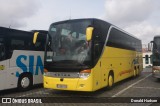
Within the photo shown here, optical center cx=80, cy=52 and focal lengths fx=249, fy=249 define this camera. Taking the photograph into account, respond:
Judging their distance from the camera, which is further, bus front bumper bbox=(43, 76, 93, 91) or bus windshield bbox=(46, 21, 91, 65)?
bus windshield bbox=(46, 21, 91, 65)

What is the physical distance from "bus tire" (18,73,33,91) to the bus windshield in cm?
259

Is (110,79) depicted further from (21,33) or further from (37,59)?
(21,33)

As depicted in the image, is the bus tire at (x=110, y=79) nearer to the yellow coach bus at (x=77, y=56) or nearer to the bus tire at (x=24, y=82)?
the yellow coach bus at (x=77, y=56)

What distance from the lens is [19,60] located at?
1256cm

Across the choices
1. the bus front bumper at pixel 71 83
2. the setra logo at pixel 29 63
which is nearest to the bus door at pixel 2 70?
the setra logo at pixel 29 63

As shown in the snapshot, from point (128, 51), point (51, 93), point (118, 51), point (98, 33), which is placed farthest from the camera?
point (128, 51)

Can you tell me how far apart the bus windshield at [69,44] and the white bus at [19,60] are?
208cm

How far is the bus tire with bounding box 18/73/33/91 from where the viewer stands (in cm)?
1279

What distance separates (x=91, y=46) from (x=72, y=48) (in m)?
0.80

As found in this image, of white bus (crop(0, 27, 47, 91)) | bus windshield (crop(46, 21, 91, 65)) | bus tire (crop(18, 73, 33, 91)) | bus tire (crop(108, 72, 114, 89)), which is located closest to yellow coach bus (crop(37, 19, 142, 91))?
bus windshield (crop(46, 21, 91, 65))

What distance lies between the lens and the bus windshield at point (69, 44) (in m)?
10.2

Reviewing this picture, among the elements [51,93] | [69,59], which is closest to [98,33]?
[69,59]

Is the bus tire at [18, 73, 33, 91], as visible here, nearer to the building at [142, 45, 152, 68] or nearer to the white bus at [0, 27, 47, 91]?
the white bus at [0, 27, 47, 91]

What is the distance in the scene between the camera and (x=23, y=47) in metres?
12.9
